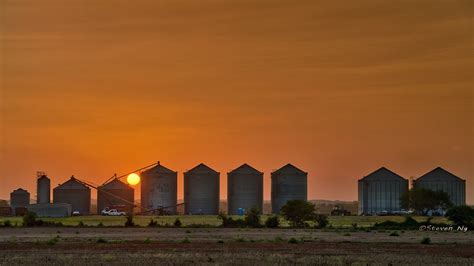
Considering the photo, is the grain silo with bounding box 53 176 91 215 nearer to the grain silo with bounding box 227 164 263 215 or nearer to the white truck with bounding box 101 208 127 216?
the white truck with bounding box 101 208 127 216

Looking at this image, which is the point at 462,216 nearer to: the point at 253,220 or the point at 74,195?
the point at 253,220

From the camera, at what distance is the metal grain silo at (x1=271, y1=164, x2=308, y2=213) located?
18875 centimetres

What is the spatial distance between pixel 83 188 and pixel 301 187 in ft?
146

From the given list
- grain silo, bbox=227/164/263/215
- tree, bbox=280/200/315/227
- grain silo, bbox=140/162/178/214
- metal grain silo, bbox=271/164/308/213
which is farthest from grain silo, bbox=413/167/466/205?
Result: tree, bbox=280/200/315/227

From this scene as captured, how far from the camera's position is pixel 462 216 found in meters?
113

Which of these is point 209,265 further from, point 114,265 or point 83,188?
point 83,188

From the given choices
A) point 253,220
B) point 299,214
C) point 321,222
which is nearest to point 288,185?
point 299,214

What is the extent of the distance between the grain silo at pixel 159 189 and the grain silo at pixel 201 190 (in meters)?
2.99

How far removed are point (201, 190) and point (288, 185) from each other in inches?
682

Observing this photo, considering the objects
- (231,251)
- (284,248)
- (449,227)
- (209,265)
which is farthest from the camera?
(449,227)

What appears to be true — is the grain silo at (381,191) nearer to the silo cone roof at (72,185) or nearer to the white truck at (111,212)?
the white truck at (111,212)

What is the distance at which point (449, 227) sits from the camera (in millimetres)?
111500

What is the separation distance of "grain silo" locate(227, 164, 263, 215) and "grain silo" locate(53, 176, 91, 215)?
29.3m

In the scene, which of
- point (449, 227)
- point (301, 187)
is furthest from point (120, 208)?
point (449, 227)
